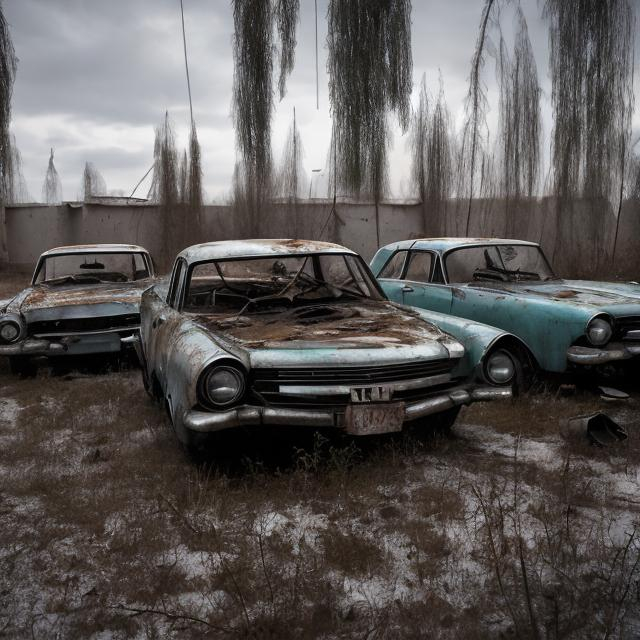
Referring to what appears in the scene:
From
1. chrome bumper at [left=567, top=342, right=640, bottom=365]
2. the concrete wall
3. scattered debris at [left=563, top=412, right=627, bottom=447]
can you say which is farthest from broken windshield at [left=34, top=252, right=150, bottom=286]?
the concrete wall

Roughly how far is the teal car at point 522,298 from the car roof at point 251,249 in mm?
1539

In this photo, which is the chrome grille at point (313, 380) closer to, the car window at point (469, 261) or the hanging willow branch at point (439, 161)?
the car window at point (469, 261)

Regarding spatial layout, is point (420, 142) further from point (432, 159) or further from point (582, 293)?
point (582, 293)

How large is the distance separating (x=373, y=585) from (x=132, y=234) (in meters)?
18.9

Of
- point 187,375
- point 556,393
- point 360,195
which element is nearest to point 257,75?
point 360,195

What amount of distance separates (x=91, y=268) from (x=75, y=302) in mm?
1349

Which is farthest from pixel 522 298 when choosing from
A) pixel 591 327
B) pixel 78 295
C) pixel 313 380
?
pixel 78 295

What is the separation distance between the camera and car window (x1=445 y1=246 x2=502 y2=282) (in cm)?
660

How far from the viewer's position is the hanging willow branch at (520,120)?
15.1 metres

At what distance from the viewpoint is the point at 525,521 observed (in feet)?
10.4

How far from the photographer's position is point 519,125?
1561 centimetres

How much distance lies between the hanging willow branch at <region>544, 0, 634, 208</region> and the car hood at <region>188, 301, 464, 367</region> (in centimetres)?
1087

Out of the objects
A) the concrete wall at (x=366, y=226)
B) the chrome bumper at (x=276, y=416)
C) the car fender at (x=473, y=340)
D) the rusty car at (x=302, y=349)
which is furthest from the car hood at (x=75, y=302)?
the concrete wall at (x=366, y=226)

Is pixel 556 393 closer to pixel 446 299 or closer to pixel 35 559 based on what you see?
pixel 446 299
